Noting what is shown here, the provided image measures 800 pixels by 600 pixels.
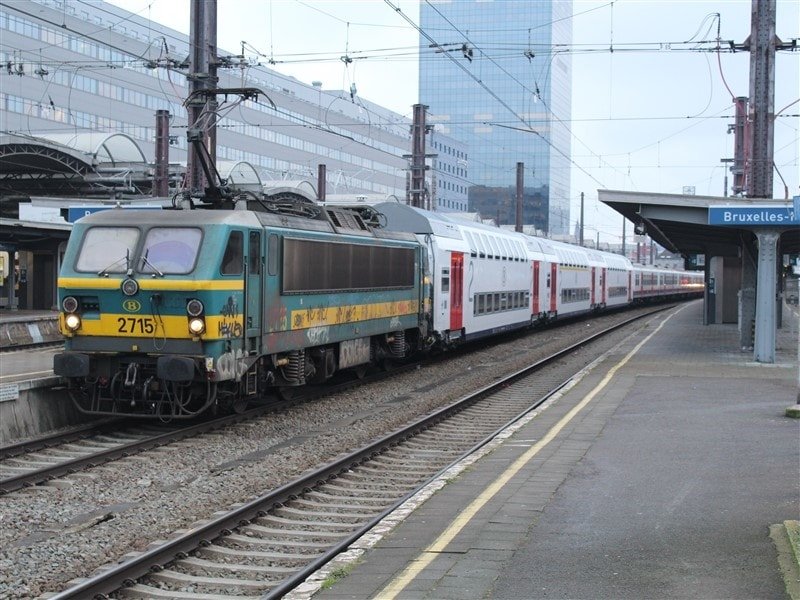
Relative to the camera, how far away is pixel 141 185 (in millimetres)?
47000

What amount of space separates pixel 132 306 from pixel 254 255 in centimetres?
173

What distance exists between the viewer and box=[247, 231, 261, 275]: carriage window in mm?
12758

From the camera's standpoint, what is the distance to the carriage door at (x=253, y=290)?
1275cm

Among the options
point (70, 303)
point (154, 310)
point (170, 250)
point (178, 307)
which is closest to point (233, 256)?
point (170, 250)

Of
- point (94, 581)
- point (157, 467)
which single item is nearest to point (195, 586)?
point (94, 581)

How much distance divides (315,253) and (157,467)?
5.16m

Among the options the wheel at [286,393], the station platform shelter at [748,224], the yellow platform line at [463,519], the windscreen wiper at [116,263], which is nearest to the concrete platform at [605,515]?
the yellow platform line at [463,519]

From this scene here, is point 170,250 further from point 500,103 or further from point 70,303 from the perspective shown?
point 500,103

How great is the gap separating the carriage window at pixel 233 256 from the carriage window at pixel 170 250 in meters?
0.37

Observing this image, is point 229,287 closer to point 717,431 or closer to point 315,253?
point 315,253

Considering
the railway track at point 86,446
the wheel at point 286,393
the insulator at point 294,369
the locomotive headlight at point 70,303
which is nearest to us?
the railway track at point 86,446

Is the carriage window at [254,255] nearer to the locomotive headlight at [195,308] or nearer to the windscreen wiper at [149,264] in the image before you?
the locomotive headlight at [195,308]

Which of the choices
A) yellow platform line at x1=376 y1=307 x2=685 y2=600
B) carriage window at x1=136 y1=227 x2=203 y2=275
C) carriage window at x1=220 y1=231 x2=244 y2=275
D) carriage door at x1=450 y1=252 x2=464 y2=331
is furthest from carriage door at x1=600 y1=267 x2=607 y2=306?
carriage window at x1=136 y1=227 x2=203 y2=275

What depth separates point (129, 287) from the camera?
484 inches
